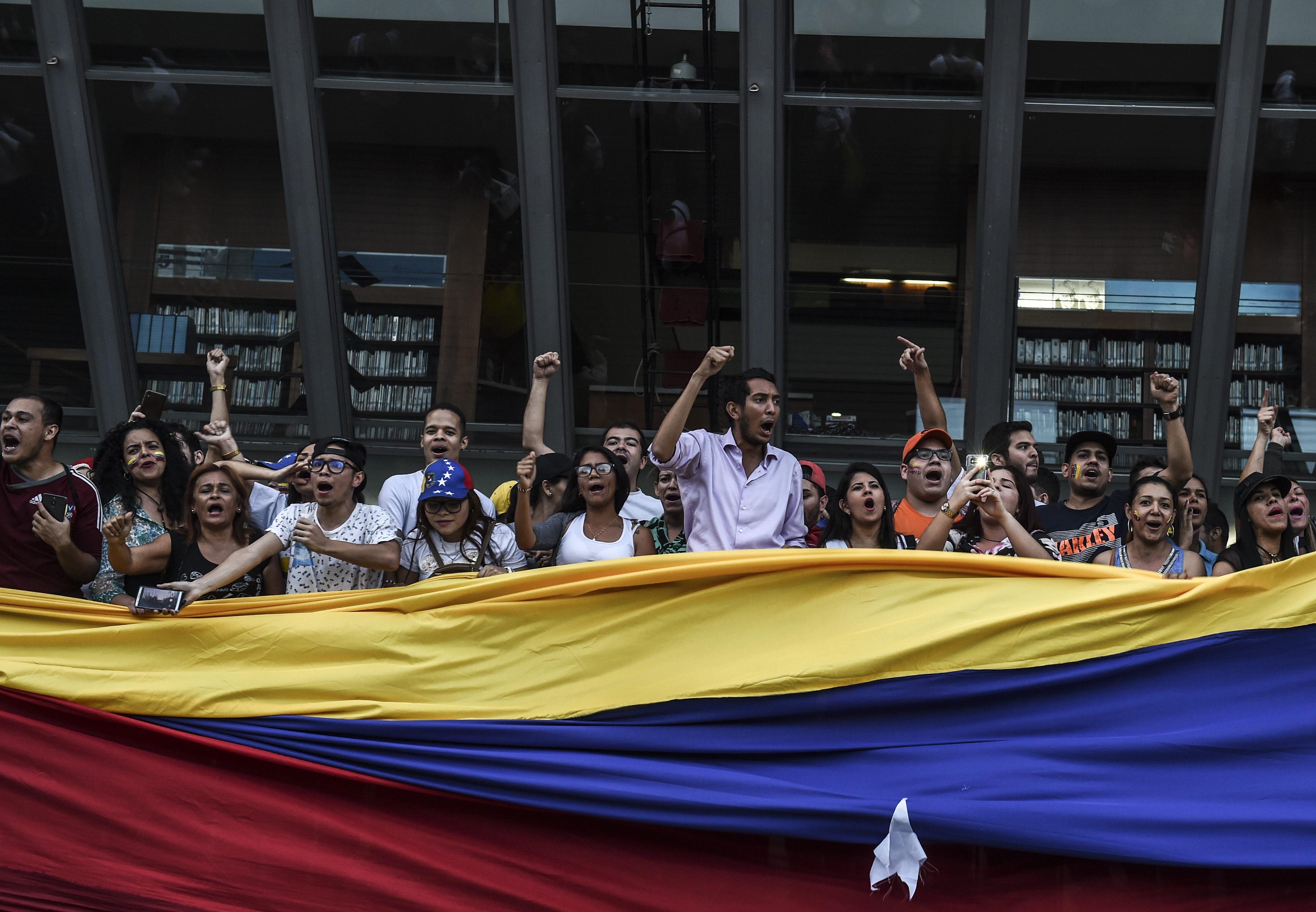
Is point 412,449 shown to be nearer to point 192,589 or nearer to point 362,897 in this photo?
point 192,589

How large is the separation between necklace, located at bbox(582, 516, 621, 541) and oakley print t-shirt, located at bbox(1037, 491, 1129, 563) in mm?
2001

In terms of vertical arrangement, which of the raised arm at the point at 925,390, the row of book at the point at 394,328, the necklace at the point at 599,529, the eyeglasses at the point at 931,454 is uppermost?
the row of book at the point at 394,328

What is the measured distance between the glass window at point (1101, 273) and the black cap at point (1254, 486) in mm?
3112

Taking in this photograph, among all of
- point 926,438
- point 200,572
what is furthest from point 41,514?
point 926,438

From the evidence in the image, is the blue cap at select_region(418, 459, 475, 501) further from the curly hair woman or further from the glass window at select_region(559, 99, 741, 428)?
the glass window at select_region(559, 99, 741, 428)

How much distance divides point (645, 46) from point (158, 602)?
586 cm

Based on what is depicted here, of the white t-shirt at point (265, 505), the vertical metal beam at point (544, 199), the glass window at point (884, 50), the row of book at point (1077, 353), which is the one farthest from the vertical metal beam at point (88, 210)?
the row of book at point (1077, 353)

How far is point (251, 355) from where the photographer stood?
31.2 feet

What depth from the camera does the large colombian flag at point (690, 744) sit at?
4102 mm

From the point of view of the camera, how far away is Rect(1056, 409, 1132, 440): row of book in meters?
9.18

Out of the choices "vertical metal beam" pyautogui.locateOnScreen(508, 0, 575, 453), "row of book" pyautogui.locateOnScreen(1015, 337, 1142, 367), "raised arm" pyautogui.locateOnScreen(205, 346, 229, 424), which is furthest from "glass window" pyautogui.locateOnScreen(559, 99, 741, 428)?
"raised arm" pyautogui.locateOnScreen(205, 346, 229, 424)

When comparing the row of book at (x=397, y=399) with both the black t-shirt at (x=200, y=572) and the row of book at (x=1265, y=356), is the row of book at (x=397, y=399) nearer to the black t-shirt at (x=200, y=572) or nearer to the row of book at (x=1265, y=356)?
the black t-shirt at (x=200, y=572)

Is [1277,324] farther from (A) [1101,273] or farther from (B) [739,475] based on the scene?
(B) [739,475]

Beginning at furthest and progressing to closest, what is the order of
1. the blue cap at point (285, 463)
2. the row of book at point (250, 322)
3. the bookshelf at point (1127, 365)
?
the row of book at point (250, 322) < the bookshelf at point (1127, 365) < the blue cap at point (285, 463)
